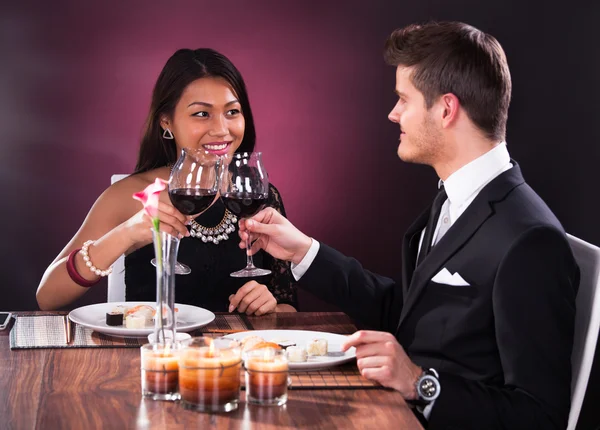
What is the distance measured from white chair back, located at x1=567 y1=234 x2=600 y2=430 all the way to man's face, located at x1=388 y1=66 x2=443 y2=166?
45 cm

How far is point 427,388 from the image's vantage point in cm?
167

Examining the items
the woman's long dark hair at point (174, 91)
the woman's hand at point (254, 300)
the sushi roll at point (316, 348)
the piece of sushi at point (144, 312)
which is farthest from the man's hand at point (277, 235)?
the woman's long dark hair at point (174, 91)

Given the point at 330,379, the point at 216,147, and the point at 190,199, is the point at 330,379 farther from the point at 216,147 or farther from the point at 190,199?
the point at 216,147

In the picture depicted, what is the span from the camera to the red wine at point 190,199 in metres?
2.00

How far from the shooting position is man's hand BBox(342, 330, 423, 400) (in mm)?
1618

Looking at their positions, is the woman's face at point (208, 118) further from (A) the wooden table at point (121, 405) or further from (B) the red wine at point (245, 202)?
(A) the wooden table at point (121, 405)

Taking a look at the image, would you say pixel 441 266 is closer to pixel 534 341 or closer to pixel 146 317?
pixel 534 341

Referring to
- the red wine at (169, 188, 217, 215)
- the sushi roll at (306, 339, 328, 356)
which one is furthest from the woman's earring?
the sushi roll at (306, 339, 328, 356)

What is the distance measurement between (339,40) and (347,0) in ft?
Answer: 0.64

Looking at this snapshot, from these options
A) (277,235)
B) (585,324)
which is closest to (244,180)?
(277,235)

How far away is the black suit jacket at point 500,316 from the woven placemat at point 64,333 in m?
0.48

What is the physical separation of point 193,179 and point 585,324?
99cm

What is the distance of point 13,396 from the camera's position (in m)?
1.53

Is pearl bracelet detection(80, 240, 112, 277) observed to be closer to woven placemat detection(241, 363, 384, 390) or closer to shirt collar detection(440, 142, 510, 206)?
woven placemat detection(241, 363, 384, 390)
